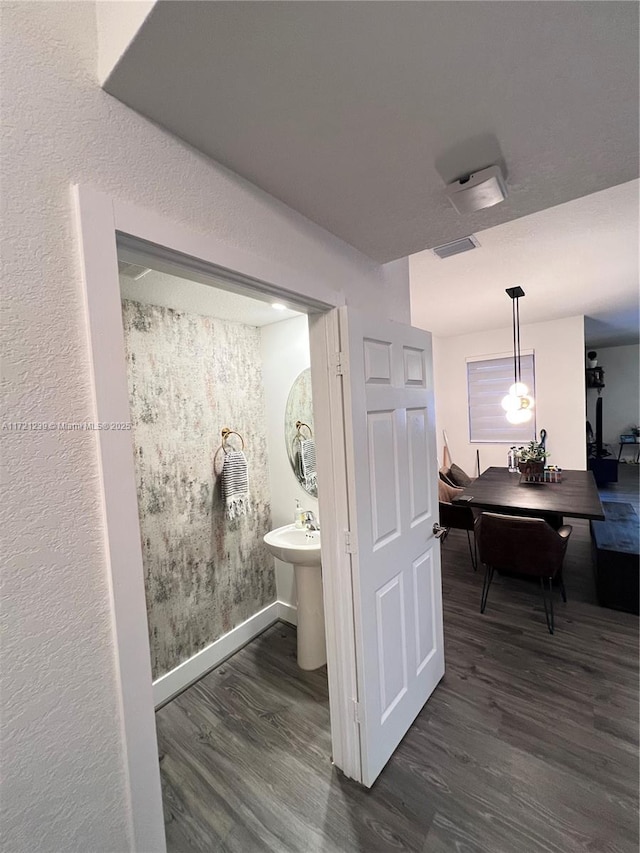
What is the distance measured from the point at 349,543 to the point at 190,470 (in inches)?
47.3

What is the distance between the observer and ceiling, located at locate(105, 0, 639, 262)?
2.28 feet

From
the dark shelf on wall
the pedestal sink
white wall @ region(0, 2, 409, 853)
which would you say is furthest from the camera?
the dark shelf on wall

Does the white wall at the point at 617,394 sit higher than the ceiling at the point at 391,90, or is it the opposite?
the ceiling at the point at 391,90

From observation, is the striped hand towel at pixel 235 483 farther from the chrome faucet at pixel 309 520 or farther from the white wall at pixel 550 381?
the white wall at pixel 550 381

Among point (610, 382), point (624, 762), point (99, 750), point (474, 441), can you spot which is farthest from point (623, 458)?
point (99, 750)

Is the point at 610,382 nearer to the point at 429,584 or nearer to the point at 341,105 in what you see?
the point at 429,584

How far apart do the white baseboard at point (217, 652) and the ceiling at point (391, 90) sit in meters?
2.42

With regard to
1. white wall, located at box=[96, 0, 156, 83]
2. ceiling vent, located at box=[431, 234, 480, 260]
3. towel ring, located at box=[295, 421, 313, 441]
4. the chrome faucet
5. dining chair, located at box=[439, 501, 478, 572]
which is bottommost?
dining chair, located at box=[439, 501, 478, 572]

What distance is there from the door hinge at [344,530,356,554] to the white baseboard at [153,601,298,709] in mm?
1351

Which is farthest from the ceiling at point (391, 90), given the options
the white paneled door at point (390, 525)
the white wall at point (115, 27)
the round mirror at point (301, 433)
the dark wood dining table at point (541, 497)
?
the dark wood dining table at point (541, 497)

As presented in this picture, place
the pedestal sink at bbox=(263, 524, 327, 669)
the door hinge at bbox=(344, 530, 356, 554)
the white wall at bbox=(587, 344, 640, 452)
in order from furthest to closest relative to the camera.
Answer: the white wall at bbox=(587, 344, 640, 452) → the pedestal sink at bbox=(263, 524, 327, 669) → the door hinge at bbox=(344, 530, 356, 554)

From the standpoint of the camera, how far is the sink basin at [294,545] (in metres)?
2.14

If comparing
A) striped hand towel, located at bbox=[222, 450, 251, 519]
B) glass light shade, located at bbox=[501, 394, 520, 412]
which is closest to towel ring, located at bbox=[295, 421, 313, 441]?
striped hand towel, located at bbox=[222, 450, 251, 519]

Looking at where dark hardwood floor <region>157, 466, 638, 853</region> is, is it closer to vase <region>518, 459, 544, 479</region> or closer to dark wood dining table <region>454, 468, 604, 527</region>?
dark wood dining table <region>454, 468, 604, 527</region>
